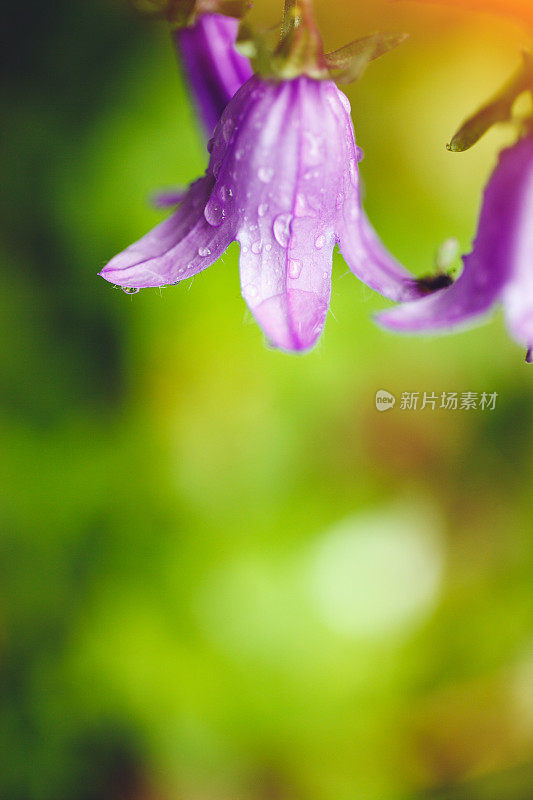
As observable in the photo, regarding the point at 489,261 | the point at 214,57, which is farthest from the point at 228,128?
the point at 489,261

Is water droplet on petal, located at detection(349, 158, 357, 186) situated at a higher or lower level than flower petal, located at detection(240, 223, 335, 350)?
higher

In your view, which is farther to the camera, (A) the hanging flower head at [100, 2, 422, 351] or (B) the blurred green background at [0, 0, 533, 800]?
(B) the blurred green background at [0, 0, 533, 800]

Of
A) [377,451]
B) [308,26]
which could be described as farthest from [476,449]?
[308,26]

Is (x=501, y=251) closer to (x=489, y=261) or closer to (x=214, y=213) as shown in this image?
(x=489, y=261)

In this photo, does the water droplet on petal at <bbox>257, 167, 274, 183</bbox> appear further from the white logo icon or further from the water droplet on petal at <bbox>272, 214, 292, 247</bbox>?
the white logo icon

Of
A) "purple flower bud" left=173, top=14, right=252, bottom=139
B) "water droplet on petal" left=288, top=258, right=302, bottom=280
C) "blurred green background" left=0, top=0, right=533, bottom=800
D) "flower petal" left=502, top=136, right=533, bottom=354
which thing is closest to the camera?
"flower petal" left=502, top=136, right=533, bottom=354

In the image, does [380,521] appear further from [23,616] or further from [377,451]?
[23,616]

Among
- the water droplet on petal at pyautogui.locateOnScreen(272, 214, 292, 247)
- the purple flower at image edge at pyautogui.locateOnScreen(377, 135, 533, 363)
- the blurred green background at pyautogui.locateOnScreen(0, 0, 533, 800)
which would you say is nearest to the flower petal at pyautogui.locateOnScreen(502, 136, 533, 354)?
the purple flower at image edge at pyautogui.locateOnScreen(377, 135, 533, 363)
